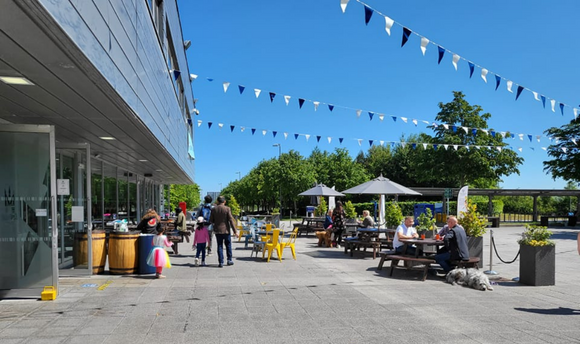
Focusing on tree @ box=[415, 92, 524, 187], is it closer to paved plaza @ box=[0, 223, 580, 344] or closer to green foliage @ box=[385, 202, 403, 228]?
green foliage @ box=[385, 202, 403, 228]

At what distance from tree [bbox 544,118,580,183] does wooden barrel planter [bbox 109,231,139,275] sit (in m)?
35.2

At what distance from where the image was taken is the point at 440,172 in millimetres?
37438

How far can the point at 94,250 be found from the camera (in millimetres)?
9617

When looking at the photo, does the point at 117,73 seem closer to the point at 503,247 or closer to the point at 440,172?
the point at 503,247

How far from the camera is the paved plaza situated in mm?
5438

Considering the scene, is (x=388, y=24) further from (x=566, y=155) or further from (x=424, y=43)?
(x=566, y=155)

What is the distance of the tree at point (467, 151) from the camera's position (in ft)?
116

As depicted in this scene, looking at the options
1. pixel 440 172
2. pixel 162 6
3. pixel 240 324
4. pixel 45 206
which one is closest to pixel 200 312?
pixel 240 324

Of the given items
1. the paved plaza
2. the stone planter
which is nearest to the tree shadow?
the paved plaza

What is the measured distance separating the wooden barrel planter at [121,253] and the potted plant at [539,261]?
785 cm

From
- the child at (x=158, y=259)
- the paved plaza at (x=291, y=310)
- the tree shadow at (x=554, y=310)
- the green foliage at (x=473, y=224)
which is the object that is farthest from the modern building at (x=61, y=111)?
the green foliage at (x=473, y=224)

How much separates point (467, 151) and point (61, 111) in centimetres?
3269

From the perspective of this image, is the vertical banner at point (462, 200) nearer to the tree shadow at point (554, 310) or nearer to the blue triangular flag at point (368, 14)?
the tree shadow at point (554, 310)

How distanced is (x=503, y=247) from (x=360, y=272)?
30.4 ft
